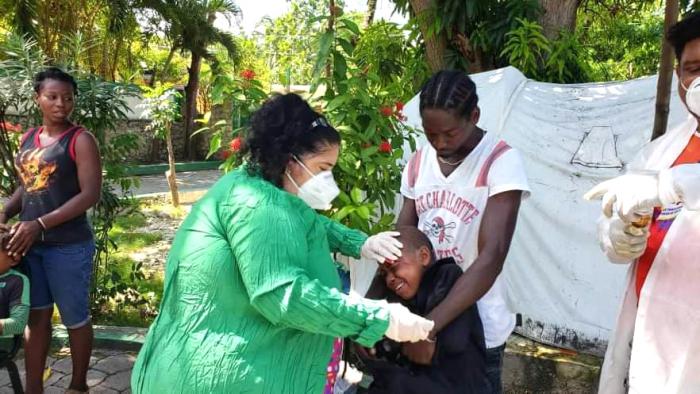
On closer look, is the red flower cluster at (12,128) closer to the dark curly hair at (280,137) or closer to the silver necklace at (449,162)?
the dark curly hair at (280,137)

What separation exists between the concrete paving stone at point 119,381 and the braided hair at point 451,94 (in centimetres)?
246

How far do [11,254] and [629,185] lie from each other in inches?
95.4

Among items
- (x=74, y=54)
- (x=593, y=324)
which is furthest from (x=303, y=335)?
(x=74, y=54)

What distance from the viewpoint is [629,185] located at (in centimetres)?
133

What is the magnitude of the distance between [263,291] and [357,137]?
147cm

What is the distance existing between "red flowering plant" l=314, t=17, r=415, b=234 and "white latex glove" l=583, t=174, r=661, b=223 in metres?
1.25

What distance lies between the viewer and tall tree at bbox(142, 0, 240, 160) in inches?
539

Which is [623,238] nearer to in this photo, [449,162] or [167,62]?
[449,162]

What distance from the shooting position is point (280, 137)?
148 centimetres

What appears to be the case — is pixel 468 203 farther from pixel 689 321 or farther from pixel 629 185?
pixel 689 321

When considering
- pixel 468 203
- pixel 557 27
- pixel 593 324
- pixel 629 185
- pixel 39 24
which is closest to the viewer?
pixel 629 185

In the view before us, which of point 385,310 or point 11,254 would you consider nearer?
point 385,310

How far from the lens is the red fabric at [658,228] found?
150 centimetres

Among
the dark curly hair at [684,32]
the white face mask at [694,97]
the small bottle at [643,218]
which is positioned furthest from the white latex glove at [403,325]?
the dark curly hair at [684,32]
